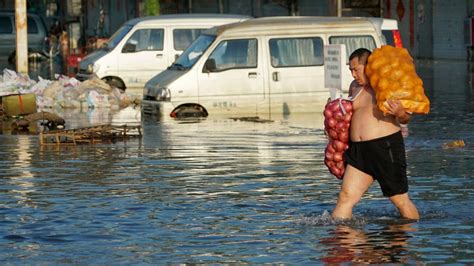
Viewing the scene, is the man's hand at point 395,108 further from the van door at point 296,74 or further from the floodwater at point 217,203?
the van door at point 296,74

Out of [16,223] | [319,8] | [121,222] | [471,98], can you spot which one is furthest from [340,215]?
[319,8]

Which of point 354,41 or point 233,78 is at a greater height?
point 354,41

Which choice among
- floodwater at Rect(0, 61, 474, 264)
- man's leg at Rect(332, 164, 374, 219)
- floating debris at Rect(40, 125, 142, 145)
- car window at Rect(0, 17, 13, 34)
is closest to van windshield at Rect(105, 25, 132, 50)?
floodwater at Rect(0, 61, 474, 264)

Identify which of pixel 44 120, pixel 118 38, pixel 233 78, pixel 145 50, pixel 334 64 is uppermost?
pixel 118 38

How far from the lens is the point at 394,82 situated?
10.7m

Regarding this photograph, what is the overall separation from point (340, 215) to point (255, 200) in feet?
6.16

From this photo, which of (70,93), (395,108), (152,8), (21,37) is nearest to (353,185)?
(395,108)

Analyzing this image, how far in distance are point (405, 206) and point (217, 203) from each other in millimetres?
2164

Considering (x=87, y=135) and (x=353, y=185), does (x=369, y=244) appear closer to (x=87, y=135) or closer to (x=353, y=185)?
(x=353, y=185)

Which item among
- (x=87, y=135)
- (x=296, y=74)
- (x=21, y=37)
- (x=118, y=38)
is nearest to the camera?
Answer: (x=87, y=135)

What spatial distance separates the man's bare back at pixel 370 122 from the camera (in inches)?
430

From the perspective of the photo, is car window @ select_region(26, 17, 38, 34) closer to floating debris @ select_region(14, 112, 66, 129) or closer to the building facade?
the building facade

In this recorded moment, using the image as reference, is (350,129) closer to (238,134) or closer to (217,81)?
(238,134)

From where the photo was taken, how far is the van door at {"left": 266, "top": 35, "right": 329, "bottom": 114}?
22.8 m
